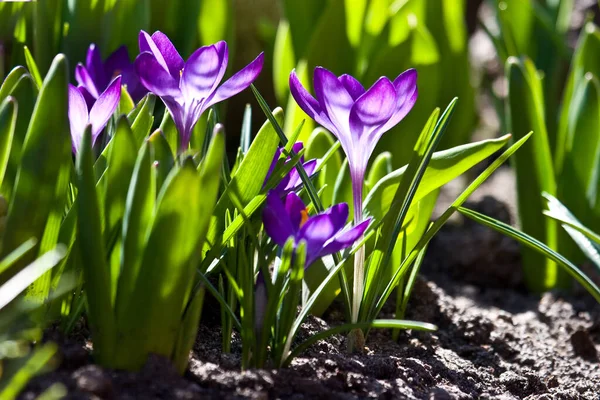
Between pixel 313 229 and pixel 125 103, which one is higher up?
pixel 125 103

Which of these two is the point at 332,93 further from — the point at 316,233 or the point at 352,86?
the point at 316,233

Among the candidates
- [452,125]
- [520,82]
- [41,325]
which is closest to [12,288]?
[41,325]

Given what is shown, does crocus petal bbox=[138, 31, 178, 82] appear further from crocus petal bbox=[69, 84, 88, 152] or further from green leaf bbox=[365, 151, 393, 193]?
green leaf bbox=[365, 151, 393, 193]

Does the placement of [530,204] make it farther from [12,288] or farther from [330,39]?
[12,288]

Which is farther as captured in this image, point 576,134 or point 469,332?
point 576,134

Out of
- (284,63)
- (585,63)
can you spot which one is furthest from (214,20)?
(585,63)

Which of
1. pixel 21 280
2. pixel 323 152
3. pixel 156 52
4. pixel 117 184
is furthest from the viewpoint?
pixel 323 152

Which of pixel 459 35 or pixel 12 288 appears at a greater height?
pixel 459 35
